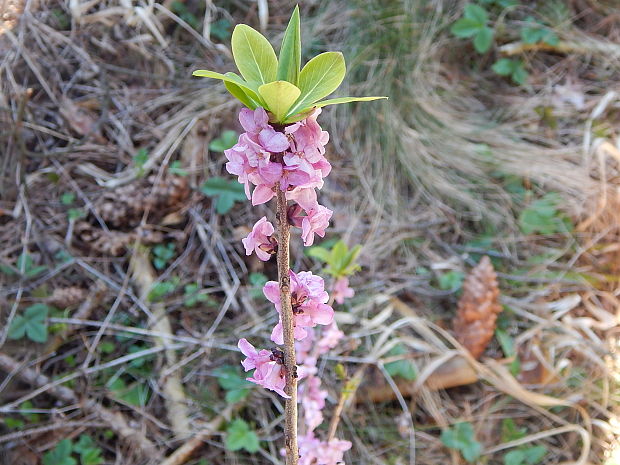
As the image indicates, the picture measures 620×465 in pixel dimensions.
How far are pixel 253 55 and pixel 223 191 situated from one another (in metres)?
1.62

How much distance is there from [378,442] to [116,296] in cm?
106

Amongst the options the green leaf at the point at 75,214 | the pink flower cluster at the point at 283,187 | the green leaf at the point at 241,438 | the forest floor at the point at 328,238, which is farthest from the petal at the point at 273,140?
the green leaf at the point at 75,214

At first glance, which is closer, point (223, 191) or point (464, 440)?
point (464, 440)

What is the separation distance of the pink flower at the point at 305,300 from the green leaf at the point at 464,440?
4.18 feet

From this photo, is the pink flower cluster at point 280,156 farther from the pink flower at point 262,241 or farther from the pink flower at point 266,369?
the pink flower at point 266,369

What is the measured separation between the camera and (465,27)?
3002mm

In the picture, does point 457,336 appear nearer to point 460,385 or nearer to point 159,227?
point 460,385

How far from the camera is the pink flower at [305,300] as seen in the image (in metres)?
0.77

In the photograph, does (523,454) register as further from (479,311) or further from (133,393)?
(133,393)

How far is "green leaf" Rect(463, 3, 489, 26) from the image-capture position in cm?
301

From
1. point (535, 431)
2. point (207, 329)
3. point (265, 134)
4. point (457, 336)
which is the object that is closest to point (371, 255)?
point (457, 336)

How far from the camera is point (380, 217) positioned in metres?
2.49

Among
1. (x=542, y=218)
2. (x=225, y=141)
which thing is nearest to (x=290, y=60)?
(x=225, y=141)

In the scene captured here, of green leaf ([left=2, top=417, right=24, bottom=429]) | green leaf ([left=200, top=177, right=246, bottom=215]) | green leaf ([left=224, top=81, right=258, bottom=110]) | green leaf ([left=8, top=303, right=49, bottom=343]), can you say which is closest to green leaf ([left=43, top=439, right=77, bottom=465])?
green leaf ([left=2, top=417, right=24, bottom=429])
